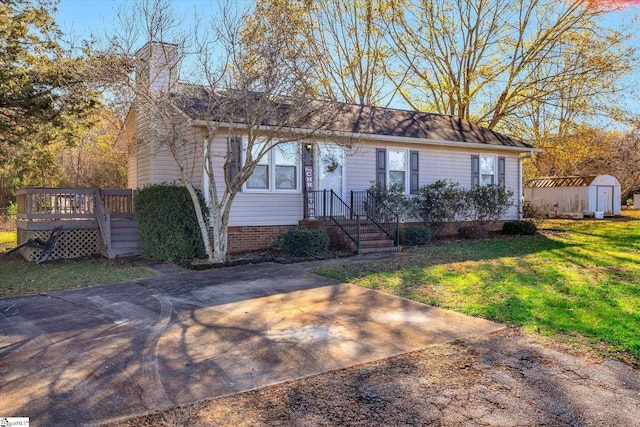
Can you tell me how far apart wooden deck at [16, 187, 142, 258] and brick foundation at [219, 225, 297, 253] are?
91.5 inches

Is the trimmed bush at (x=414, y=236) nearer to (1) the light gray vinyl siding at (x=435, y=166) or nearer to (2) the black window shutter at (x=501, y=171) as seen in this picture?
(1) the light gray vinyl siding at (x=435, y=166)

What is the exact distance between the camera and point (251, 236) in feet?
38.0

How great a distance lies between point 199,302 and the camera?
6.42 m

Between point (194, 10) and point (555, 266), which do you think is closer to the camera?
point (555, 266)

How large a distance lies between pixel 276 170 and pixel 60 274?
17.7ft

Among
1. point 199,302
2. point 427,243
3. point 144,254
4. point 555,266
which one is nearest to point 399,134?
point 427,243

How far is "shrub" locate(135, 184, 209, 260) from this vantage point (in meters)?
10.3

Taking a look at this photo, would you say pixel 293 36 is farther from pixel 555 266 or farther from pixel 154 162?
pixel 555 266

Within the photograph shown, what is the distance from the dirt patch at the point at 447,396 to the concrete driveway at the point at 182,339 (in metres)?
0.22

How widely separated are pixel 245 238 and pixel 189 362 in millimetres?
7471

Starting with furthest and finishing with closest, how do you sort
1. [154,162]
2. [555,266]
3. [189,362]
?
[154,162], [555,266], [189,362]

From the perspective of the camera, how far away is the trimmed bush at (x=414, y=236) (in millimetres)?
12500

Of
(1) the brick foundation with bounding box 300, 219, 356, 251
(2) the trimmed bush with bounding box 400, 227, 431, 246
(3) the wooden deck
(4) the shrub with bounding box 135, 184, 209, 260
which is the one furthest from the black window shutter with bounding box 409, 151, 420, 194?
(3) the wooden deck

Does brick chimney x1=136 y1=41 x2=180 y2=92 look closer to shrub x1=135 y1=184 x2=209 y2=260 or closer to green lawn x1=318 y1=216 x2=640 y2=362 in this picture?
shrub x1=135 y1=184 x2=209 y2=260
